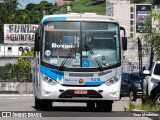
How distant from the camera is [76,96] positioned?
22.9 m

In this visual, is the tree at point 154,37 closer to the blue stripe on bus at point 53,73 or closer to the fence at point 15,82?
the blue stripe on bus at point 53,73

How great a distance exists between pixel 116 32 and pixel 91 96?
2.48 meters

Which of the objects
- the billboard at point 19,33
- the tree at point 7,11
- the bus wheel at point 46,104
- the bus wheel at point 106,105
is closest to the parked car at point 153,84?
the bus wheel at point 106,105

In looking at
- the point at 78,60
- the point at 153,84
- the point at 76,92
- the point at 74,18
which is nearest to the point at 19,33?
the point at 153,84

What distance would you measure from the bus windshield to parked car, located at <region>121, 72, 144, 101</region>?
1374 centimetres

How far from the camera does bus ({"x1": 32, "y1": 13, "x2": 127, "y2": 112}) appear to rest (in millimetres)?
22953

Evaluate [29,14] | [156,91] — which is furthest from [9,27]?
[156,91]

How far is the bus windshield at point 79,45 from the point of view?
2312 cm

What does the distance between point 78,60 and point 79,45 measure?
537 millimetres

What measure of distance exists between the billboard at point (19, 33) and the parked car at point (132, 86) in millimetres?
61927

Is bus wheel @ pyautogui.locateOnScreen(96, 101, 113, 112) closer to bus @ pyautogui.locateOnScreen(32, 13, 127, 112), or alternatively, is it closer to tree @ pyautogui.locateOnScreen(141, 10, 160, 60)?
bus @ pyautogui.locateOnScreen(32, 13, 127, 112)

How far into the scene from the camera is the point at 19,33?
104 metres

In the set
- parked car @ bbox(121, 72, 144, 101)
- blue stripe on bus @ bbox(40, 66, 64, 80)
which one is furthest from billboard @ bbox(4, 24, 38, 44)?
blue stripe on bus @ bbox(40, 66, 64, 80)

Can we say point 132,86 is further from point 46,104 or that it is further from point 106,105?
point 46,104
